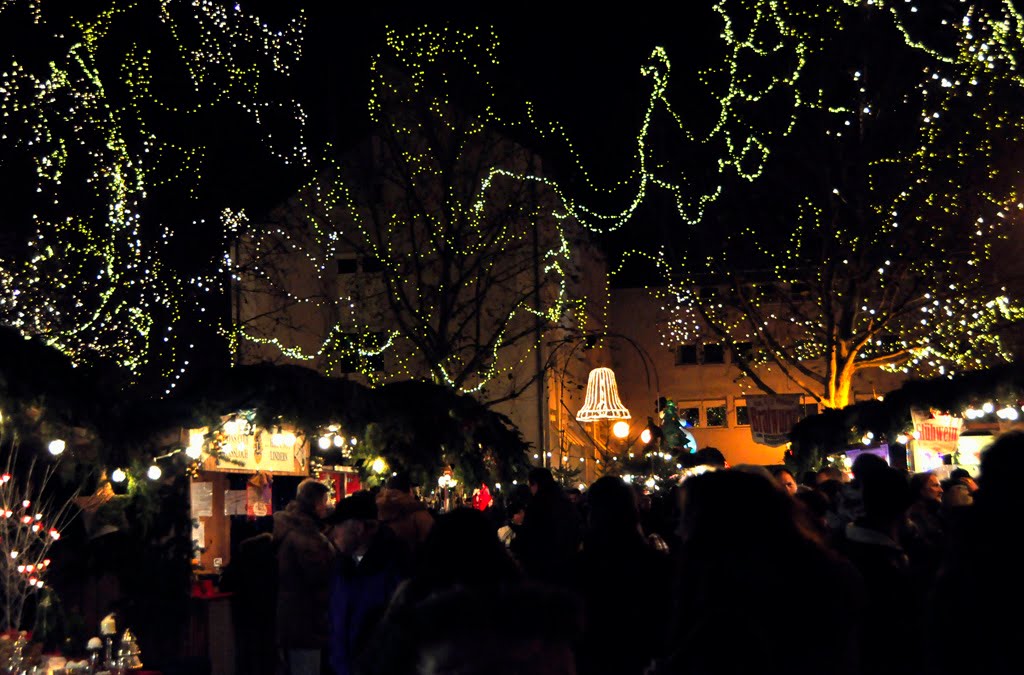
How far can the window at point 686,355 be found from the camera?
46.0 m

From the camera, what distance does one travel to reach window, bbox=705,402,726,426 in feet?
149

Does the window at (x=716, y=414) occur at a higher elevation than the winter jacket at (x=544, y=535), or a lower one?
higher

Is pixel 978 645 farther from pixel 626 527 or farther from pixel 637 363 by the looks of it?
pixel 637 363

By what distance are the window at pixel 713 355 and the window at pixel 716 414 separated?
157 cm

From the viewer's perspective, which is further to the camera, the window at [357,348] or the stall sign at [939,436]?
the window at [357,348]

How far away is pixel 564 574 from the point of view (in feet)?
20.0

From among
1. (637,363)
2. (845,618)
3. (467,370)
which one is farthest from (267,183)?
(637,363)

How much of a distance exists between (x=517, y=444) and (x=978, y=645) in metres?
8.96

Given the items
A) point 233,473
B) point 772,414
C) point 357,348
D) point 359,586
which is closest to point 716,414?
point 357,348

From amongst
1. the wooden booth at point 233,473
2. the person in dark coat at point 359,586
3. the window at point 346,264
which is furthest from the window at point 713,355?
the person in dark coat at point 359,586

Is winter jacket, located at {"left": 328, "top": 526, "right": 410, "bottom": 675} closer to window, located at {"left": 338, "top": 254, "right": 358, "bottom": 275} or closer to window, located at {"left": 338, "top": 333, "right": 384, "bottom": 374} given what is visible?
window, located at {"left": 338, "top": 333, "right": 384, "bottom": 374}

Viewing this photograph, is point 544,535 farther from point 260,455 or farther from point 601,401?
point 601,401

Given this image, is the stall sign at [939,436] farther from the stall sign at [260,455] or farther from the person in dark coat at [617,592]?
the person in dark coat at [617,592]

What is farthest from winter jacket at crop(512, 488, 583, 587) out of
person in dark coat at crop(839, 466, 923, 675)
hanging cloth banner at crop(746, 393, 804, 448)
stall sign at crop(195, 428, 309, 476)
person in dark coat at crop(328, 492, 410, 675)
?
hanging cloth banner at crop(746, 393, 804, 448)
